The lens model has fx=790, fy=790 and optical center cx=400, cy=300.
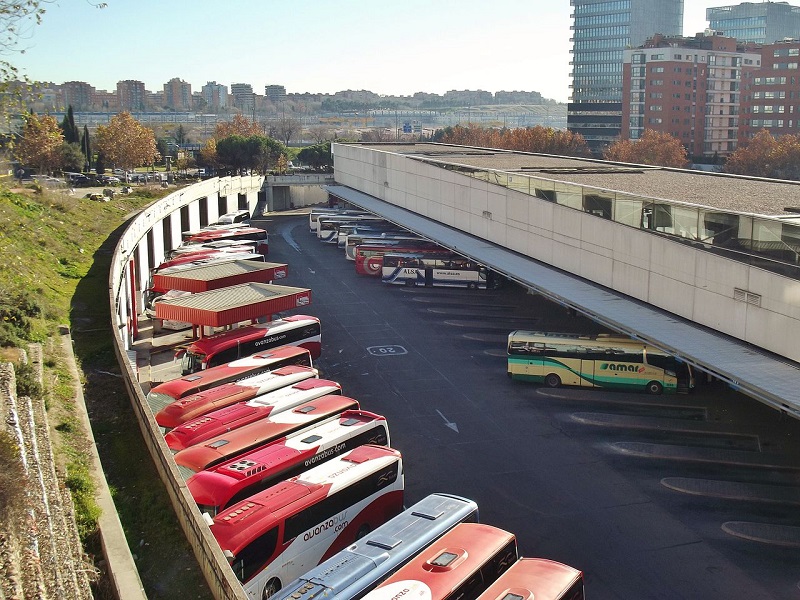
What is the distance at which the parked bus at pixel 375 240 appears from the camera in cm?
4372

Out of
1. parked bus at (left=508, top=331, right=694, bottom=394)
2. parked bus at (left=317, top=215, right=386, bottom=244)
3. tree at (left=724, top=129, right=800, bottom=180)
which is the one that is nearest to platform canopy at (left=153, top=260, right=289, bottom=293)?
parked bus at (left=508, top=331, right=694, bottom=394)

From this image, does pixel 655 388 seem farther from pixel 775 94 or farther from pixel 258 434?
pixel 775 94

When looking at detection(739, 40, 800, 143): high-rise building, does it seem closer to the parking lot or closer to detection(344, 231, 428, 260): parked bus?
detection(344, 231, 428, 260): parked bus

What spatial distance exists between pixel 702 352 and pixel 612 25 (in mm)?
119106

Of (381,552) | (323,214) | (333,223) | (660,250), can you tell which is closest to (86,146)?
(323,214)

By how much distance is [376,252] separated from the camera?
41.5 m

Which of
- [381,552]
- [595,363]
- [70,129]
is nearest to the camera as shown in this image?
[381,552]

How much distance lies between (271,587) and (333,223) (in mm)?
42026

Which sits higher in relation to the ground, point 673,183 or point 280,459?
point 673,183

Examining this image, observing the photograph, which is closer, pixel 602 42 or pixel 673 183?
pixel 673 183

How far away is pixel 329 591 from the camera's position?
11.1 m

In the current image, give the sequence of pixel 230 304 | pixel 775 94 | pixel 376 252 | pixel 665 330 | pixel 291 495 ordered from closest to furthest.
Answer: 1. pixel 291 495
2. pixel 665 330
3. pixel 230 304
4. pixel 376 252
5. pixel 775 94

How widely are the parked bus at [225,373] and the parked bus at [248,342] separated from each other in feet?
2.93

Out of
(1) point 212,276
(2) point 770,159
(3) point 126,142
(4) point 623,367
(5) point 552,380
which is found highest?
(3) point 126,142
